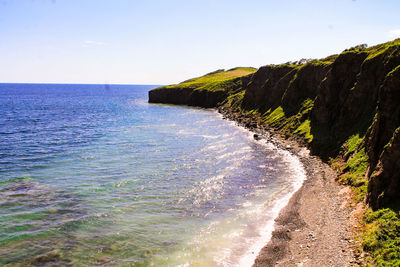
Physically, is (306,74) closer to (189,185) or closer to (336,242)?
(189,185)

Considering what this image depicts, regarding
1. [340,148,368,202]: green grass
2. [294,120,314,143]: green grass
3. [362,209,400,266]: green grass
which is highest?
[294,120,314,143]: green grass

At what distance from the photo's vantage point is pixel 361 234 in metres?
→ 21.6

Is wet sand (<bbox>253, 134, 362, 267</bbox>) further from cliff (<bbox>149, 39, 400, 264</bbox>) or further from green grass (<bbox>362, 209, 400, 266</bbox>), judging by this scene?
cliff (<bbox>149, 39, 400, 264</bbox>)

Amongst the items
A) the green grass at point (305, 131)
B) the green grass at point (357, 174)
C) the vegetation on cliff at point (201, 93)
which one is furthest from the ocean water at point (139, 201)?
the vegetation on cliff at point (201, 93)

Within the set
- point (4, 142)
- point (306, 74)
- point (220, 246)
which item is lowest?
point (220, 246)

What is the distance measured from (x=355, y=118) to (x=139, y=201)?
3509 centimetres

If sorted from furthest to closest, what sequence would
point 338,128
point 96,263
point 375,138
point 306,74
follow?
point 306,74 → point 338,128 → point 375,138 → point 96,263

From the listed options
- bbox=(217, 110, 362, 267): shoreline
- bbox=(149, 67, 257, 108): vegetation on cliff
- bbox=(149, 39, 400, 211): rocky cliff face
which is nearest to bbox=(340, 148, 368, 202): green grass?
bbox=(149, 39, 400, 211): rocky cliff face

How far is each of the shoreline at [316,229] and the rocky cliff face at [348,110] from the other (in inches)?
111

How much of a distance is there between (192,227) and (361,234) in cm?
1441

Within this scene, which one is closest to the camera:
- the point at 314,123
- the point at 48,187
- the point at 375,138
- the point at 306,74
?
the point at 375,138

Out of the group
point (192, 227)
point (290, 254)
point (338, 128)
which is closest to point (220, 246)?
point (192, 227)

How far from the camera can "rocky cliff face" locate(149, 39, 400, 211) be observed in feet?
82.4

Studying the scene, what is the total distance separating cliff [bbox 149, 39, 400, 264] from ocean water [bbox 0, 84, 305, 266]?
24.2ft
